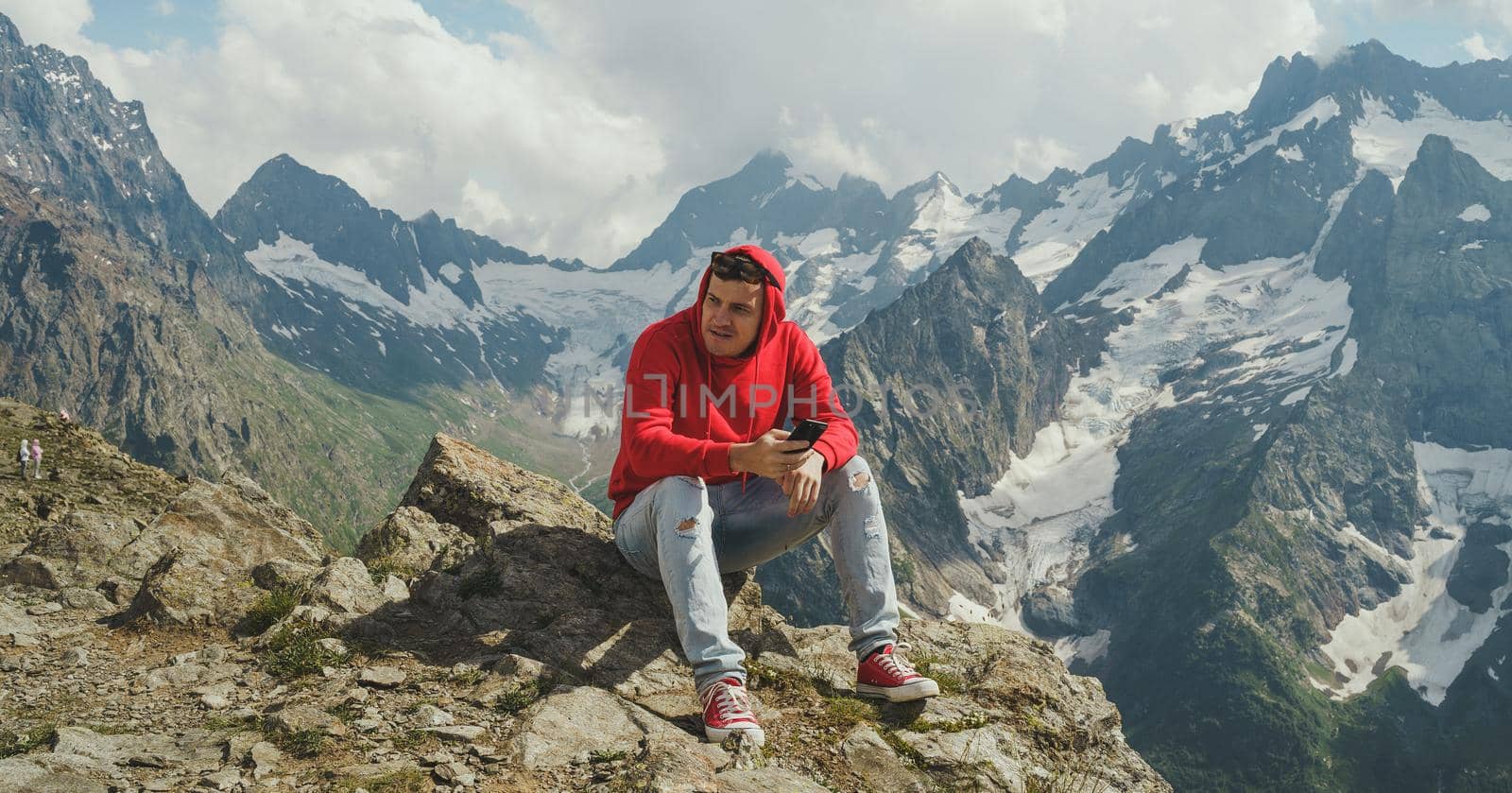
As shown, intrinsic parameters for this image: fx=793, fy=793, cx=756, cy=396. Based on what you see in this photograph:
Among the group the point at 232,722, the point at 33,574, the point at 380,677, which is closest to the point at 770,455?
the point at 380,677

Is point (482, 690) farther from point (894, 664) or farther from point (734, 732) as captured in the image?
point (894, 664)

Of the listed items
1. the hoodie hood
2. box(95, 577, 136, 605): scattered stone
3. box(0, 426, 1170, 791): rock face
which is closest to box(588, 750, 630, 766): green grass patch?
box(0, 426, 1170, 791): rock face

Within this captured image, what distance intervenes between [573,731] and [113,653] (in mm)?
5555

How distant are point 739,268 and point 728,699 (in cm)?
392

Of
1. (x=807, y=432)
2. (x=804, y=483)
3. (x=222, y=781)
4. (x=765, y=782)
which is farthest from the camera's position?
(x=804, y=483)

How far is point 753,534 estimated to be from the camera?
787cm

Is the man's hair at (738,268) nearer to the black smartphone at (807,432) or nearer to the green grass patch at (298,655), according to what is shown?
the black smartphone at (807,432)

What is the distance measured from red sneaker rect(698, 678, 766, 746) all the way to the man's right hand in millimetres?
1766

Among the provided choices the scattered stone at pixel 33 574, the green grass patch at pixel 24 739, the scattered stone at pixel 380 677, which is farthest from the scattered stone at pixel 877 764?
the scattered stone at pixel 33 574

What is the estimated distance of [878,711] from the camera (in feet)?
23.7

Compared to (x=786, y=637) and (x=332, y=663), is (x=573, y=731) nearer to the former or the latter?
(x=332, y=663)

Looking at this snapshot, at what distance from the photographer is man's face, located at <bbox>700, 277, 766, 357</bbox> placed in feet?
25.3

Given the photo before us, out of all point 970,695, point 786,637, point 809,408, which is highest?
point 809,408

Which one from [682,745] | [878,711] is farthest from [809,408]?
[682,745]
